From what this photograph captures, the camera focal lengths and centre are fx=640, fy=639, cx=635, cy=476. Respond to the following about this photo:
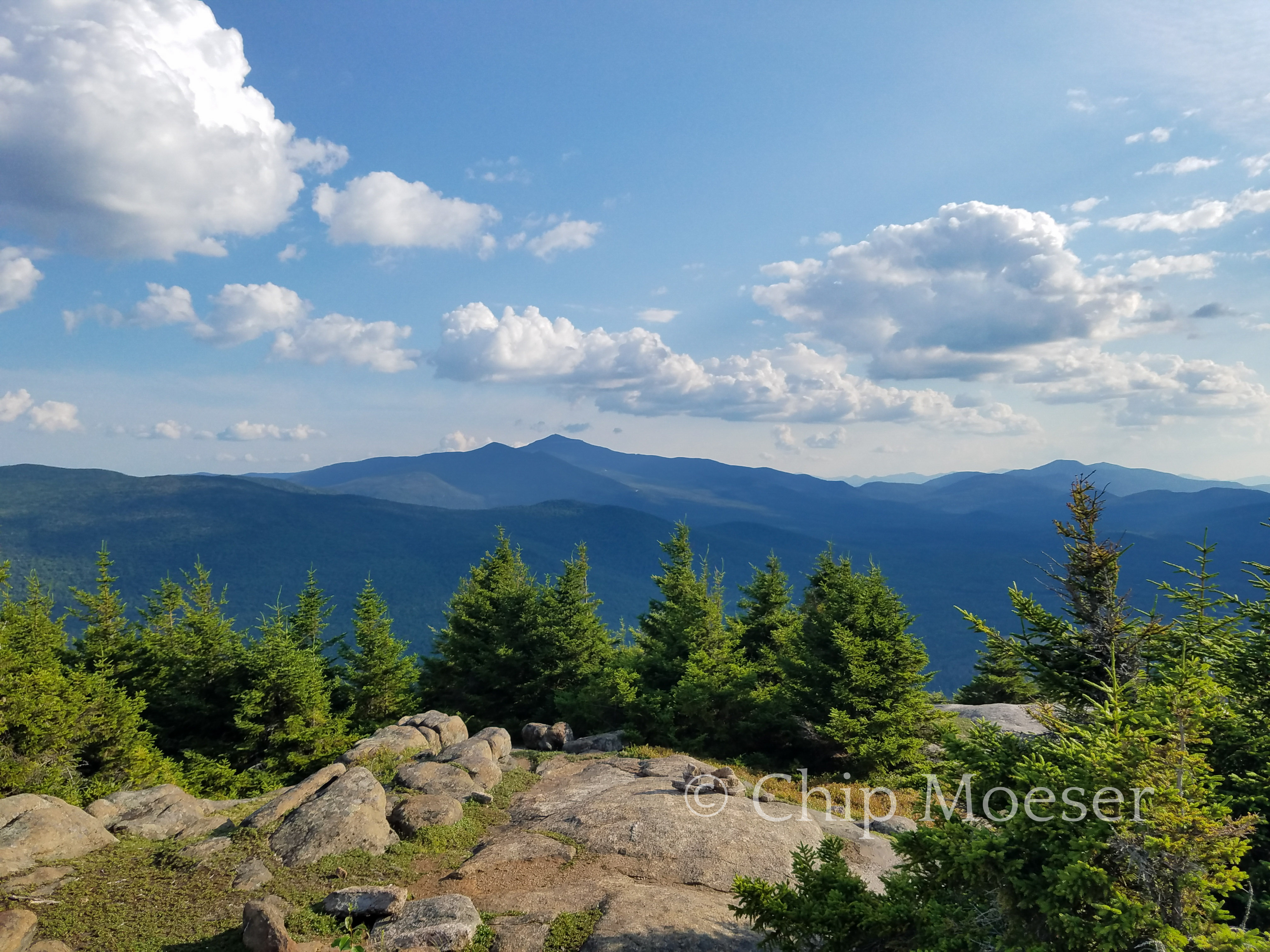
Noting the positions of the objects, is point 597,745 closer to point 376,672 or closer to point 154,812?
point 154,812

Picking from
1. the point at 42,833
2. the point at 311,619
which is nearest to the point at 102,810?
the point at 42,833

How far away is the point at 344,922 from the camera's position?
11.1 metres

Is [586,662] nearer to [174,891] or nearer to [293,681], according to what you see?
[293,681]

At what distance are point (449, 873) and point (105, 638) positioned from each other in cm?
3148

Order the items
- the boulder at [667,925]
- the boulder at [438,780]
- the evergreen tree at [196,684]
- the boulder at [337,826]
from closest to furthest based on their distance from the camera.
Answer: the boulder at [667,925]
the boulder at [337,826]
the boulder at [438,780]
the evergreen tree at [196,684]

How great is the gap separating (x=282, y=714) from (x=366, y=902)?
67.2ft

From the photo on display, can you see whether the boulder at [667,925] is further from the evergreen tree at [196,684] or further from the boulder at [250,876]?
the evergreen tree at [196,684]

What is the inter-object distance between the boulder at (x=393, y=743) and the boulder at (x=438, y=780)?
246 centimetres

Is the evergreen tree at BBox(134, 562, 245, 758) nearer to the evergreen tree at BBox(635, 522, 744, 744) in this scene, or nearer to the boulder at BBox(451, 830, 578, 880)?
the evergreen tree at BBox(635, 522, 744, 744)

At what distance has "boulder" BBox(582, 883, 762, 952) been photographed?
34.9ft

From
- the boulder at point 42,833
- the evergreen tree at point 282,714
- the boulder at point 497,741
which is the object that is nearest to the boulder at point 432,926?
the boulder at point 42,833

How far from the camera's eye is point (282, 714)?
93.2 ft

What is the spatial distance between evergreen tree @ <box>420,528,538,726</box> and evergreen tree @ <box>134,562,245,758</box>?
12237mm

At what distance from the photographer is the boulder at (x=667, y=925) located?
10.6 metres
